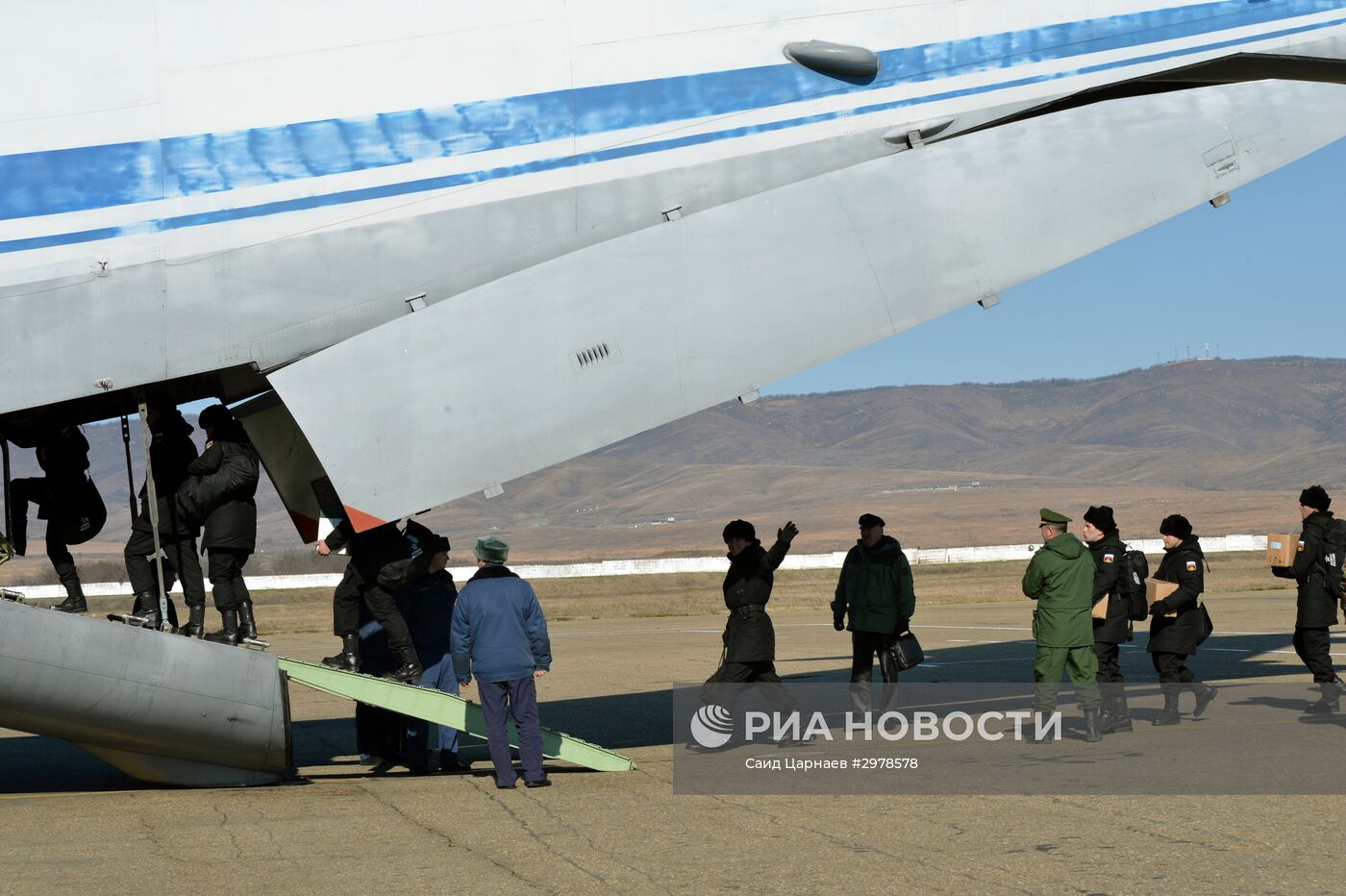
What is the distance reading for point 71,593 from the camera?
1020 centimetres

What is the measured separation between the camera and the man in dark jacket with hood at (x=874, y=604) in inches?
474

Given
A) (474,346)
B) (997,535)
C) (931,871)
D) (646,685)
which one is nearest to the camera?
(931,871)

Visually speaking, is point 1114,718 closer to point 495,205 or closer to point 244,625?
point 495,205

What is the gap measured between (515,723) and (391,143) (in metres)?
4.20

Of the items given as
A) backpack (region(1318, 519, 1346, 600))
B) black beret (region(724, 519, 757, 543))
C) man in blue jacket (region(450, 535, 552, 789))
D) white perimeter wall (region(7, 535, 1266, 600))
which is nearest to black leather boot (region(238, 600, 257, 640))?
man in blue jacket (region(450, 535, 552, 789))

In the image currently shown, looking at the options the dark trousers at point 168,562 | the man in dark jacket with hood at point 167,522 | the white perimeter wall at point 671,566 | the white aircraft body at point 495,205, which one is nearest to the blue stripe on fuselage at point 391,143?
the white aircraft body at point 495,205

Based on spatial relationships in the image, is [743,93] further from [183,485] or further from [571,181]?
[183,485]

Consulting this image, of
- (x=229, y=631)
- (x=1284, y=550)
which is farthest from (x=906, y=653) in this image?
(x=229, y=631)

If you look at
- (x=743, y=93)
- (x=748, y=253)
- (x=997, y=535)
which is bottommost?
(x=997, y=535)

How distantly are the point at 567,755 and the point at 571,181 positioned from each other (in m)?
4.26

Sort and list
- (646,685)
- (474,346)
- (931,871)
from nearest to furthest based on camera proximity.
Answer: (931,871), (474,346), (646,685)

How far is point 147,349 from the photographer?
973 cm

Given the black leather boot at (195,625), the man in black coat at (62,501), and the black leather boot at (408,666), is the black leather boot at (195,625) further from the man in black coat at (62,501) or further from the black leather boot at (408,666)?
the black leather boot at (408,666)

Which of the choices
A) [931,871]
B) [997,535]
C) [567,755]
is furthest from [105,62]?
[997,535]
